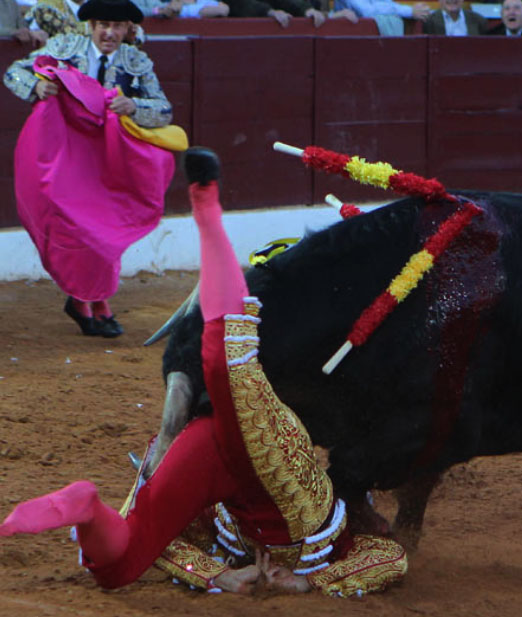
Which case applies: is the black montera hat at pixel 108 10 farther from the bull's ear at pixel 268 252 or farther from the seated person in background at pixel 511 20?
the seated person in background at pixel 511 20

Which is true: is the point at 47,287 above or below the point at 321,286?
below

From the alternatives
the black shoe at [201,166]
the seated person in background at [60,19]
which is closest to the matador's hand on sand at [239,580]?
the black shoe at [201,166]

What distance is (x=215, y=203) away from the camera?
8.20 ft

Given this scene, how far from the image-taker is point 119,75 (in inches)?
216

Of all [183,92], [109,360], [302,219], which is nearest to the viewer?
[109,360]

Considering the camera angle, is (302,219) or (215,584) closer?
(215,584)

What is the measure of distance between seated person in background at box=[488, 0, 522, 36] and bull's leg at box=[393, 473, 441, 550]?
642 centimetres

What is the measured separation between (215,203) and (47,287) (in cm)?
431

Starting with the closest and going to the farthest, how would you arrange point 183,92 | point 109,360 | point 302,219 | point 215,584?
point 215,584 → point 109,360 → point 183,92 → point 302,219

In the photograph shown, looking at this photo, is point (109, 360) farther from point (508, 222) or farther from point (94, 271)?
point (508, 222)

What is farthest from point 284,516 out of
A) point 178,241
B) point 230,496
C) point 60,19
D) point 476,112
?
point 476,112

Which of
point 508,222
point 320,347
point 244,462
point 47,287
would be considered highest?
point 508,222

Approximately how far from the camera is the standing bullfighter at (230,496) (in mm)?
2504

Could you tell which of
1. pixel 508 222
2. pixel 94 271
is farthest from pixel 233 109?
pixel 508 222
